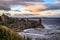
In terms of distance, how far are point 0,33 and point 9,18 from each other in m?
0.43

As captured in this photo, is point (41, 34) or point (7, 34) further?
point (41, 34)

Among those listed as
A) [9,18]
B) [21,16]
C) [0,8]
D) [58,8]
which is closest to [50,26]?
[58,8]

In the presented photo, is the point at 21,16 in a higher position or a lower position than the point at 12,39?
higher

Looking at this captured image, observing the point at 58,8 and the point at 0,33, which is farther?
the point at 58,8

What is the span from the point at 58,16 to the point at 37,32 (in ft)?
2.06

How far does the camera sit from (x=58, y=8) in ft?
12.5

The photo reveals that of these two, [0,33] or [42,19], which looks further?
[42,19]

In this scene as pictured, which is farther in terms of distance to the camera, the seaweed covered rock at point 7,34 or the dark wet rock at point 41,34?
the dark wet rock at point 41,34

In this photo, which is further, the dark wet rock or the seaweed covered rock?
the dark wet rock

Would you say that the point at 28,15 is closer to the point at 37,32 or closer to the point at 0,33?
the point at 37,32

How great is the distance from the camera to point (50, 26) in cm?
380

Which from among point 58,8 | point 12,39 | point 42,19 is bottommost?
point 12,39

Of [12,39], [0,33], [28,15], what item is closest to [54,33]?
[28,15]

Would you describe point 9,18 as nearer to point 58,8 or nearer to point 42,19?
point 42,19
